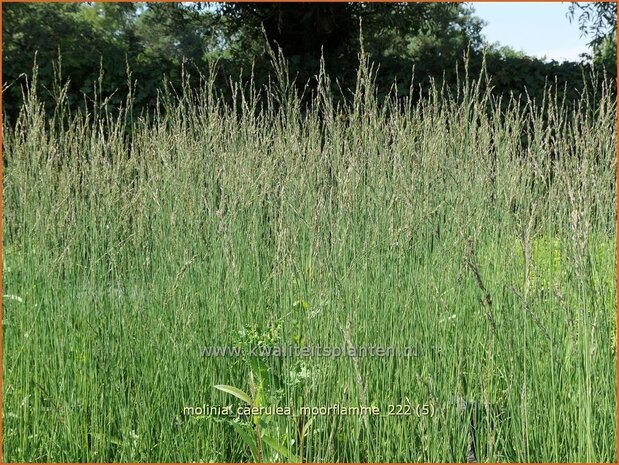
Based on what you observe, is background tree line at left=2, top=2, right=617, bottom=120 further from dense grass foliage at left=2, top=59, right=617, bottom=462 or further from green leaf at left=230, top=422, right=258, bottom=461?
green leaf at left=230, top=422, right=258, bottom=461

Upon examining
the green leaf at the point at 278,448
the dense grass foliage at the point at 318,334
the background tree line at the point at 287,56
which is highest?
the background tree line at the point at 287,56

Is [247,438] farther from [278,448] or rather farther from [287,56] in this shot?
[287,56]

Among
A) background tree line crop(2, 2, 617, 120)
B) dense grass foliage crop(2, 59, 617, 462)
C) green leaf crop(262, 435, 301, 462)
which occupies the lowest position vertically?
green leaf crop(262, 435, 301, 462)

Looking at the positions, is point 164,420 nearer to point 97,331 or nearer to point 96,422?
point 96,422

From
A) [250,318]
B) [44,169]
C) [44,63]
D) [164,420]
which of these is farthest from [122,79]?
[164,420]

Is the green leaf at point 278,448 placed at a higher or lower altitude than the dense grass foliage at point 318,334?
lower

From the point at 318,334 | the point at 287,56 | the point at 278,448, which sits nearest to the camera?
the point at 278,448

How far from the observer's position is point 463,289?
2.39m

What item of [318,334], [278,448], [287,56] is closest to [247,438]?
[278,448]

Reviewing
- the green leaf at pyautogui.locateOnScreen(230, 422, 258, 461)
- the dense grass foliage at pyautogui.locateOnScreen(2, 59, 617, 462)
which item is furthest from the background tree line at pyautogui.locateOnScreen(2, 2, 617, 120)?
the green leaf at pyautogui.locateOnScreen(230, 422, 258, 461)

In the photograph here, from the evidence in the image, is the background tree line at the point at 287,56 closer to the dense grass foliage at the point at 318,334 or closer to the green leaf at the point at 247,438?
the dense grass foliage at the point at 318,334

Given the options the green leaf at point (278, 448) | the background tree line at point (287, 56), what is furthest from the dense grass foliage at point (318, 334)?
the background tree line at point (287, 56)

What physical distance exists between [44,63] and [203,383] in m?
6.36

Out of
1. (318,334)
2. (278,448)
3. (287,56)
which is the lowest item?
(278,448)
